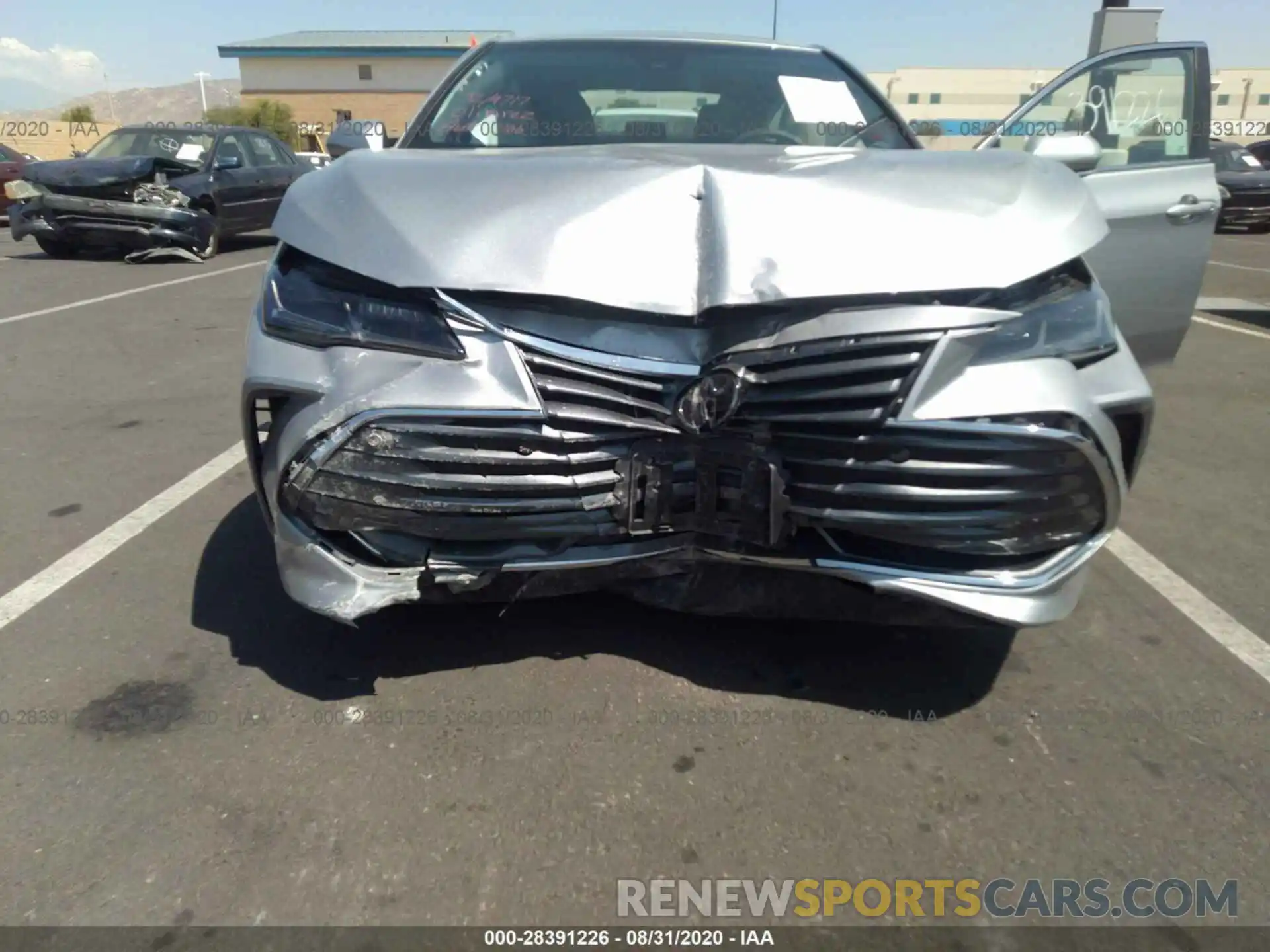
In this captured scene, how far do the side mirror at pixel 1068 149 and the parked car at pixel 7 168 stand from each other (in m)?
15.9

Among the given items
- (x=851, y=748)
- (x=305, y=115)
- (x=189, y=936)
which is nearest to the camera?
(x=189, y=936)

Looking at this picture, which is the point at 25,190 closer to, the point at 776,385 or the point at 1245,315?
the point at 776,385

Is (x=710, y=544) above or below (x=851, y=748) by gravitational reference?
above

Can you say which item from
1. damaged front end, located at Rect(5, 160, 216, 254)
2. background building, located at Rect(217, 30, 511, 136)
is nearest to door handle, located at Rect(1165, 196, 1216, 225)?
damaged front end, located at Rect(5, 160, 216, 254)

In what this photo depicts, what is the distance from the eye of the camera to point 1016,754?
2.31 meters

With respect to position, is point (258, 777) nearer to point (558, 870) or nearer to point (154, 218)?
point (558, 870)

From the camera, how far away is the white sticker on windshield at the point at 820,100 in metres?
3.61

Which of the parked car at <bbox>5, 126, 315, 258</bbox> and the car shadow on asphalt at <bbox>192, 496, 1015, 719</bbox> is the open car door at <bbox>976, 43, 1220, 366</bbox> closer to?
the car shadow on asphalt at <bbox>192, 496, 1015, 719</bbox>

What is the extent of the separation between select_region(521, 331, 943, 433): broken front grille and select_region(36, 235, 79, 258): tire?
11024mm

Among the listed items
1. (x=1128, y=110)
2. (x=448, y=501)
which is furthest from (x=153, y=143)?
(x=448, y=501)

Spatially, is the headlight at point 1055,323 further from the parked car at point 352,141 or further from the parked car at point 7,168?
the parked car at point 7,168

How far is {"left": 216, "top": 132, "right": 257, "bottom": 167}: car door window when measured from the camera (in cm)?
1178

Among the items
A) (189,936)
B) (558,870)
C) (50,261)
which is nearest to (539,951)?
(558,870)

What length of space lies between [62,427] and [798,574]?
3.85 meters
